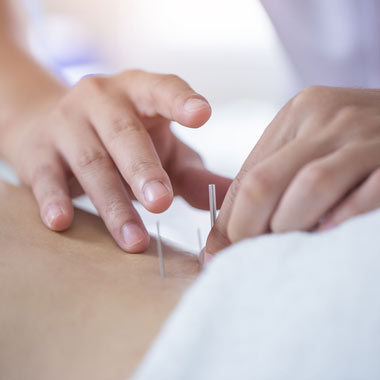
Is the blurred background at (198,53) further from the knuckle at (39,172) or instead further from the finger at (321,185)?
the finger at (321,185)

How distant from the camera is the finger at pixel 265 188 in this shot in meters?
0.52

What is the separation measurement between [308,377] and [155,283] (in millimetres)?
260

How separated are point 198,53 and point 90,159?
2.30 ft

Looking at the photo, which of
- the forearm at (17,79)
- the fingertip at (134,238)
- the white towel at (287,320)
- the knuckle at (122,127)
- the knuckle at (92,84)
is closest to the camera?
the white towel at (287,320)

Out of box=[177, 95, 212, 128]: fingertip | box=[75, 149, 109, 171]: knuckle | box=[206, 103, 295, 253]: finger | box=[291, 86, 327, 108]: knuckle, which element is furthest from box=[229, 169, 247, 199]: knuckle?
box=[75, 149, 109, 171]: knuckle

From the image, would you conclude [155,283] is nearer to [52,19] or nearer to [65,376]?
[65,376]

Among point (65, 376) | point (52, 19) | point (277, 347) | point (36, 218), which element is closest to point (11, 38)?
point (52, 19)

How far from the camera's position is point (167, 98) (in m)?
0.91

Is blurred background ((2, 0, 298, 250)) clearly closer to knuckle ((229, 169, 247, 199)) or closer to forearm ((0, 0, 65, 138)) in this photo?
forearm ((0, 0, 65, 138))

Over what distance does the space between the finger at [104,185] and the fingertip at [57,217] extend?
61 millimetres

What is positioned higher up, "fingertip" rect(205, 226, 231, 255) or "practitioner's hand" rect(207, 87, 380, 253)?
"practitioner's hand" rect(207, 87, 380, 253)

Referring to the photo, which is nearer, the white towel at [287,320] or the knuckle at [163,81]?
the white towel at [287,320]

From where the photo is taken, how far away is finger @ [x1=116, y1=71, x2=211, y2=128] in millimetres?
852

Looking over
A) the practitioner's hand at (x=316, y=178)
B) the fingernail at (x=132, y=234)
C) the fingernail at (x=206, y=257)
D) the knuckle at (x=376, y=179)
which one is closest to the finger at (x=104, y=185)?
the fingernail at (x=132, y=234)
